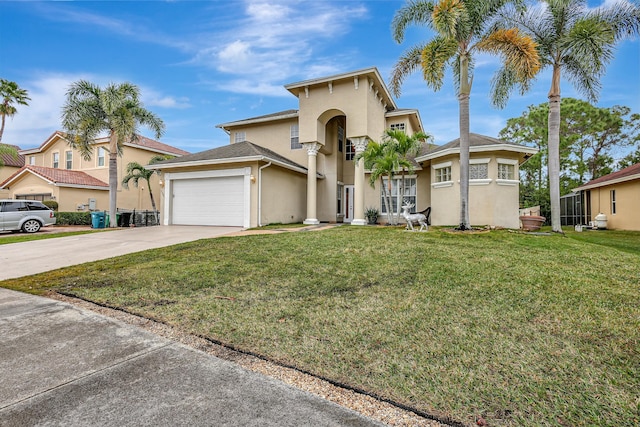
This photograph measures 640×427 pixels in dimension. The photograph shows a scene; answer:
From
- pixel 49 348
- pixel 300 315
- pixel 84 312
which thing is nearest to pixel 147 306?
pixel 84 312

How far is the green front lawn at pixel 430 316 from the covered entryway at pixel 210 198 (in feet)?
23.8

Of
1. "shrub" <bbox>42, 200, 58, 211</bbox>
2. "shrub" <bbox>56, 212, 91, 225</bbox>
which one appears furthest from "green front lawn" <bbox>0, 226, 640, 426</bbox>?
"shrub" <bbox>42, 200, 58, 211</bbox>

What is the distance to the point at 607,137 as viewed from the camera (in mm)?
25781

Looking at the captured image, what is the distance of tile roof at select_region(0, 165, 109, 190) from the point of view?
2045cm

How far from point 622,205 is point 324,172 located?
16.0 metres

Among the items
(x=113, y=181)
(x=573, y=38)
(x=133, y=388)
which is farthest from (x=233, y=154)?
(x=573, y=38)

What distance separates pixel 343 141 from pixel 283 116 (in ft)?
13.0

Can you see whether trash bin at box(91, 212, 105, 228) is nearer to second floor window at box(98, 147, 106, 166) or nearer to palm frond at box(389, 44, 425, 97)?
second floor window at box(98, 147, 106, 166)

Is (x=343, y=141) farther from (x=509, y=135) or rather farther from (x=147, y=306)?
(x=509, y=135)

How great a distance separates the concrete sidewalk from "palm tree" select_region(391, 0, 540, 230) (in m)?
10.1

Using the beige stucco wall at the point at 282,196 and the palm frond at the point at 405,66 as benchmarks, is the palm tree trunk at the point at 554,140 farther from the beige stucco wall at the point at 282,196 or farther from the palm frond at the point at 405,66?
the beige stucco wall at the point at 282,196

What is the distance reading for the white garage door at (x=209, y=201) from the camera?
1439cm

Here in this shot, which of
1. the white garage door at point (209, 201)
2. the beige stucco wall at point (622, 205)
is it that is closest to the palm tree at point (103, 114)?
the white garage door at point (209, 201)

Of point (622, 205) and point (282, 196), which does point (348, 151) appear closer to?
point (282, 196)
